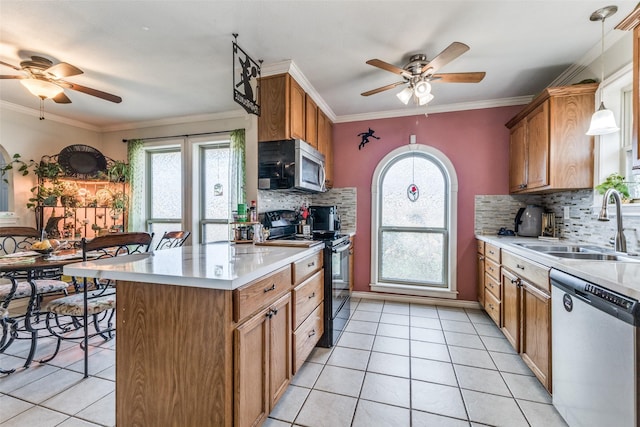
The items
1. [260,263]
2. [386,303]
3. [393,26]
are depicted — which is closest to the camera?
[260,263]

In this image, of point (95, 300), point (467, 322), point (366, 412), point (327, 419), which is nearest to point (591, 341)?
point (366, 412)

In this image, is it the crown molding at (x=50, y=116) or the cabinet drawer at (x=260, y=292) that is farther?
the crown molding at (x=50, y=116)

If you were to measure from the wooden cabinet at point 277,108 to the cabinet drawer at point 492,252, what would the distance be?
85.8 inches

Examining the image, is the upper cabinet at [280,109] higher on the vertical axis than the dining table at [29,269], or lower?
higher

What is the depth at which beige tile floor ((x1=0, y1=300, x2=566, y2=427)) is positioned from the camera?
1574mm

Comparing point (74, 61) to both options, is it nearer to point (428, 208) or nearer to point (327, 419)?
point (327, 419)

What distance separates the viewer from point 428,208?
11.9 feet

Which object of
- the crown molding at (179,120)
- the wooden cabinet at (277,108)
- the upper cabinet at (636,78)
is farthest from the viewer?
the crown molding at (179,120)

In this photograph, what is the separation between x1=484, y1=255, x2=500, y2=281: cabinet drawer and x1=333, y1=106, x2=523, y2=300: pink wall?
44 cm

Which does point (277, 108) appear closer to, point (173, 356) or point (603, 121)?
point (173, 356)

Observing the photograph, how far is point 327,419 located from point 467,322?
204 centimetres

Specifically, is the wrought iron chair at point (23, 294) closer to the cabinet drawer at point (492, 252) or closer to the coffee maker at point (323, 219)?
the coffee maker at point (323, 219)

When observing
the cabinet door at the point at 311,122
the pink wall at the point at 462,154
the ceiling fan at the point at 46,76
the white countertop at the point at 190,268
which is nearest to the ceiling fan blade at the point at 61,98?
the ceiling fan at the point at 46,76

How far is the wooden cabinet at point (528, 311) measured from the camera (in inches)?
68.0
